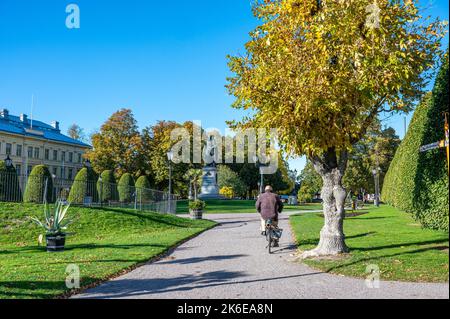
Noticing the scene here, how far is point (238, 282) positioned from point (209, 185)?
47.6 metres

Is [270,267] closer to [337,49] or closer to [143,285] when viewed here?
[143,285]

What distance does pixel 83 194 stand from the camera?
101 feet

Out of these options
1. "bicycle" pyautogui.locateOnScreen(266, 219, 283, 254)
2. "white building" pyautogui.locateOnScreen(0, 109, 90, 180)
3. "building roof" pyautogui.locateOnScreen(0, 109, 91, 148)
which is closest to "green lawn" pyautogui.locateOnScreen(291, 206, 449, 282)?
"bicycle" pyautogui.locateOnScreen(266, 219, 283, 254)

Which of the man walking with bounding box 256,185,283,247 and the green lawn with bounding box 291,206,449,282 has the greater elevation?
the man walking with bounding box 256,185,283,247

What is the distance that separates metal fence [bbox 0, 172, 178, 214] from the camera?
23938 millimetres

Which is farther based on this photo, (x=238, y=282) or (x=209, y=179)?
(x=209, y=179)

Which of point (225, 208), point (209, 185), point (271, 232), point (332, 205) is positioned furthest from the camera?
point (209, 185)

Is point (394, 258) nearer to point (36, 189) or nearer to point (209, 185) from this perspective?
point (36, 189)

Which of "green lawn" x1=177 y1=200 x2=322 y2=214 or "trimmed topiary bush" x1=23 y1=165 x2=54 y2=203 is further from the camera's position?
"green lawn" x1=177 y1=200 x2=322 y2=214

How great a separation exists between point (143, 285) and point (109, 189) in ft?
89.3

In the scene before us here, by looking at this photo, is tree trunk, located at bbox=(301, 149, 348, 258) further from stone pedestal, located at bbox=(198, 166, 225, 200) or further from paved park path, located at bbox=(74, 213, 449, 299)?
stone pedestal, located at bbox=(198, 166, 225, 200)

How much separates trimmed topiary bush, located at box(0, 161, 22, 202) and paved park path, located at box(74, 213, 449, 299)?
15.5 m

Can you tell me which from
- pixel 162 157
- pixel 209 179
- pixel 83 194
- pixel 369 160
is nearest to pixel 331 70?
pixel 83 194
